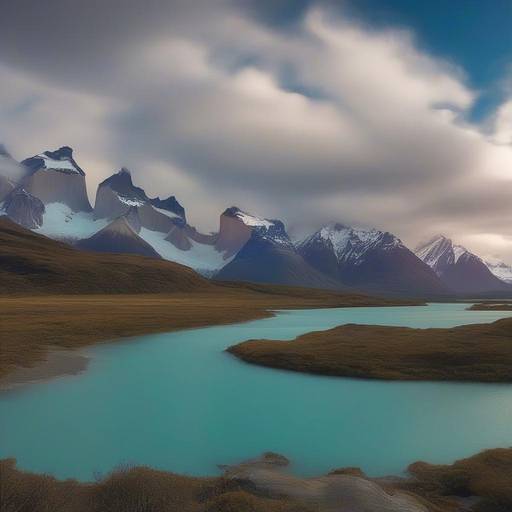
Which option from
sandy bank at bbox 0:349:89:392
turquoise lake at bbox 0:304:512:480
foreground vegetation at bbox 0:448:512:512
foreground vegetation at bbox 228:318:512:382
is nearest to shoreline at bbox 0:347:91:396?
sandy bank at bbox 0:349:89:392

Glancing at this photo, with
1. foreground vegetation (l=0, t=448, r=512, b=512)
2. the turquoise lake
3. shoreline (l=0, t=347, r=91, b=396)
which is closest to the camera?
foreground vegetation (l=0, t=448, r=512, b=512)

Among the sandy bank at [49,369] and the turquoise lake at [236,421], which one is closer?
the turquoise lake at [236,421]

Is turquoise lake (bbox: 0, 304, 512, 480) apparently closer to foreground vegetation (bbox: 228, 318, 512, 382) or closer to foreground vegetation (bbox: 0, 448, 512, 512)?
foreground vegetation (bbox: 0, 448, 512, 512)

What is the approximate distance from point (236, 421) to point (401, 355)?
2476 centimetres

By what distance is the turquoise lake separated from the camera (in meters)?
21.2

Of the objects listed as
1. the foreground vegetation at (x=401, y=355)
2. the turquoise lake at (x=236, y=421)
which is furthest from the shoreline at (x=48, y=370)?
the foreground vegetation at (x=401, y=355)

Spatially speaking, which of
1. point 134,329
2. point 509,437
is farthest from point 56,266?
point 509,437

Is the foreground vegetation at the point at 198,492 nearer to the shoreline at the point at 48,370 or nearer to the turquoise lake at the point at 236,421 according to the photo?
the turquoise lake at the point at 236,421

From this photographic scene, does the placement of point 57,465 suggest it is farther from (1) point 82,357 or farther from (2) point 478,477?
(1) point 82,357

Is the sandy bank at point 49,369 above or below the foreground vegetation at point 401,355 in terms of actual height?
below

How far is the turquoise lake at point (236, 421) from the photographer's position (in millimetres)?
21203

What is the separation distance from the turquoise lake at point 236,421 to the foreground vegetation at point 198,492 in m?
2.27

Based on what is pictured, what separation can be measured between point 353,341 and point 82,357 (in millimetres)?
30792

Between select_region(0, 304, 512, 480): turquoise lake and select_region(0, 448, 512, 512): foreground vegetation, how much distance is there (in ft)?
7.43
